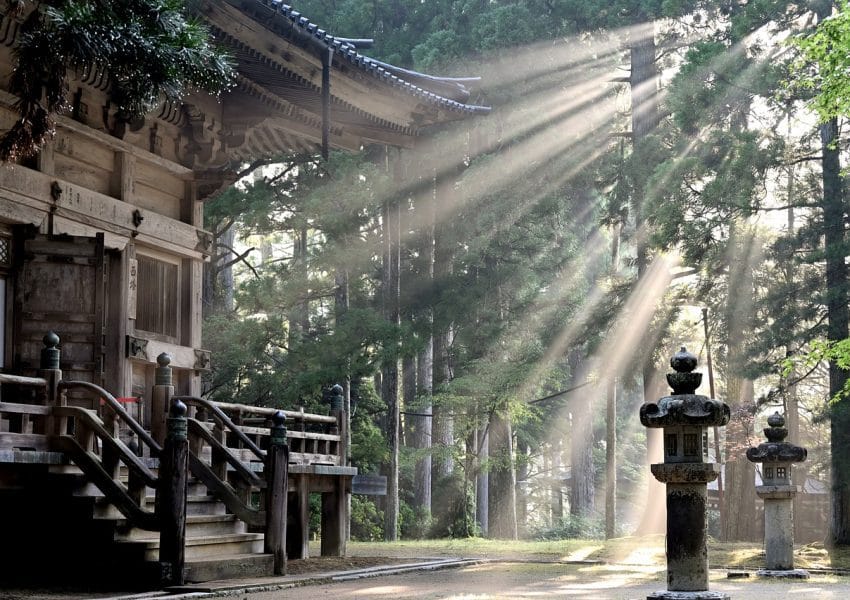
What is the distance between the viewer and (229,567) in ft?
36.8

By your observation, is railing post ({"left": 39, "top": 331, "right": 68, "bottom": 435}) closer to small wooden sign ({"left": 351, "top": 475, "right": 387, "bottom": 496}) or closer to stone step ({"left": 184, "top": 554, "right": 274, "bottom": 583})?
stone step ({"left": 184, "top": 554, "right": 274, "bottom": 583})

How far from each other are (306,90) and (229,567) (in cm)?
690

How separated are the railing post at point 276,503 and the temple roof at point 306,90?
423cm

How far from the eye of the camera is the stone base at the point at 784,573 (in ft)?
46.9

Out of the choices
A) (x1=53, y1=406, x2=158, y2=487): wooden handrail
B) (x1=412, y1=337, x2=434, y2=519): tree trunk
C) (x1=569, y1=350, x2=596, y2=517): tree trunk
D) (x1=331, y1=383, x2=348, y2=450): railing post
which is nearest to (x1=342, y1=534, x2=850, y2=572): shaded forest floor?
(x1=331, y1=383, x2=348, y2=450): railing post

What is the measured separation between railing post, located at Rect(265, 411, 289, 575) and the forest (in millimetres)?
11948

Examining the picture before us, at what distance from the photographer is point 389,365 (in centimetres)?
2684

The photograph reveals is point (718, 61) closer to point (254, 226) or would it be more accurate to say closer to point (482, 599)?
point (254, 226)

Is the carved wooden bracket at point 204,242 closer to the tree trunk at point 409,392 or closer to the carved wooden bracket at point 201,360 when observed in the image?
the carved wooden bracket at point 201,360

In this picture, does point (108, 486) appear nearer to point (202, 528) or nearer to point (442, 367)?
point (202, 528)

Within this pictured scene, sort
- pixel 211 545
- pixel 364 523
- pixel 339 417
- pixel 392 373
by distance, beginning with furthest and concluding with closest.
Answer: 1. pixel 364 523
2. pixel 392 373
3. pixel 339 417
4. pixel 211 545

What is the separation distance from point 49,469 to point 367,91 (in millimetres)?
7109

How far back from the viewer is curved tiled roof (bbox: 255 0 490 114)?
1327cm

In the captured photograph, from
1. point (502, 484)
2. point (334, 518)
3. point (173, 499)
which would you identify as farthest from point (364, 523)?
point (173, 499)
